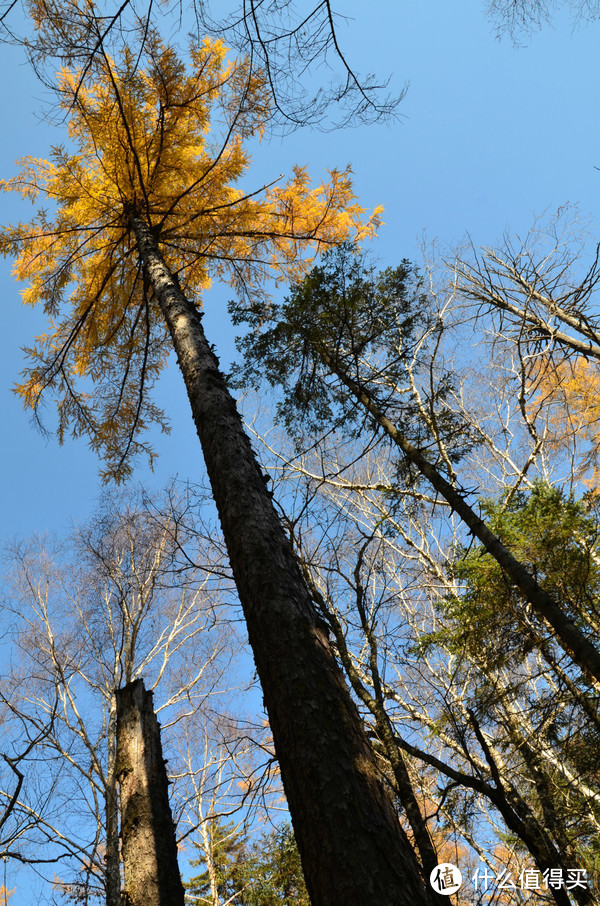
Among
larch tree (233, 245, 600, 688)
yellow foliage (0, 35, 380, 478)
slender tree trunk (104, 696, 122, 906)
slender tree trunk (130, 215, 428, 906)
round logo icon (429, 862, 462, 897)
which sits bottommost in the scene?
round logo icon (429, 862, 462, 897)

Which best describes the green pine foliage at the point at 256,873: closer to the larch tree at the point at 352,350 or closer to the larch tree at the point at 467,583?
the larch tree at the point at 467,583

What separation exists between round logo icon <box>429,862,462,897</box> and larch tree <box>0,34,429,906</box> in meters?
1.13

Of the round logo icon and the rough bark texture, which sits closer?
the round logo icon

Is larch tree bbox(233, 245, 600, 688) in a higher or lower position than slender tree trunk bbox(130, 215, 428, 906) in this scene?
higher

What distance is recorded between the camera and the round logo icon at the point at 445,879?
2316 millimetres

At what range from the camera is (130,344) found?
22.8 ft

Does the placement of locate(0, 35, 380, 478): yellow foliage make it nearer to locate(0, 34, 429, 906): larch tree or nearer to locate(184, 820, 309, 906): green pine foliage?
locate(0, 34, 429, 906): larch tree

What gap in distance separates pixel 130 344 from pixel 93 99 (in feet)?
10.5

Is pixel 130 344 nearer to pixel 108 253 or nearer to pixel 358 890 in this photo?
pixel 108 253

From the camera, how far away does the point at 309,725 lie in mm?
1772

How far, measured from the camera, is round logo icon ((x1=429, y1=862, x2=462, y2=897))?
2.32 metres

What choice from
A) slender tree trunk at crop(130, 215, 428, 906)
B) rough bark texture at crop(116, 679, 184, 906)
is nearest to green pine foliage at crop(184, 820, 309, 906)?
rough bark texture at crop(116, 679, 184, 906)

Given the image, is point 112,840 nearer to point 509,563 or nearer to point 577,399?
point 509,563

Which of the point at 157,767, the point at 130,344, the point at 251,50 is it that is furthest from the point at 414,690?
the point at 251,50
